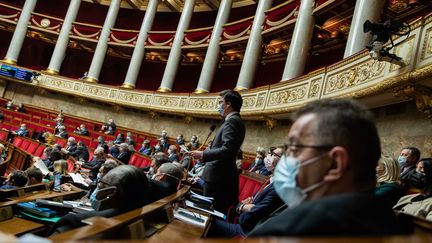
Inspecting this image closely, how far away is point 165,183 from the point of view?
263 cm

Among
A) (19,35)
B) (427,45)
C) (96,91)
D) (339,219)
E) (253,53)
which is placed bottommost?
(339,219)

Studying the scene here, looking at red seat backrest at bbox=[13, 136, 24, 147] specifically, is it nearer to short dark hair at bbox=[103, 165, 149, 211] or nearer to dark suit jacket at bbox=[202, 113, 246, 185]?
dark suit jacket at bbox=[202, 113, 246, 185]

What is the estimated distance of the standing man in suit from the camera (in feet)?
9.20

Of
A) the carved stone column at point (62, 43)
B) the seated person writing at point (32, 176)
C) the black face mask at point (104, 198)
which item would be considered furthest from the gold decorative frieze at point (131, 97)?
the black face mask at point (104, 198)

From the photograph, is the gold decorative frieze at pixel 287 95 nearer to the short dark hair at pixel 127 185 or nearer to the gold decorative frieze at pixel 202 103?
the gold decorative frieze at pixel 202 103

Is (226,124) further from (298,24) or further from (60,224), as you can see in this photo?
(298,24)

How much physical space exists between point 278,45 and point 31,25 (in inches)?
462

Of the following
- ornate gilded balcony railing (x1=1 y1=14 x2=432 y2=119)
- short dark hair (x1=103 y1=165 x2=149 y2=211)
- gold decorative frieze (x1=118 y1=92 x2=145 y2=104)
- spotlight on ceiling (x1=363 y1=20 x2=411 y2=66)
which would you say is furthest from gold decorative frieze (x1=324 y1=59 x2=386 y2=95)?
gold decorative frieze (x1=118 y1=92 x2=145 y2=104)

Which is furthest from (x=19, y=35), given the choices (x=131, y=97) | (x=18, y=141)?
(x=18, y=141)

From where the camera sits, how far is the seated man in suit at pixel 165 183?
247cm

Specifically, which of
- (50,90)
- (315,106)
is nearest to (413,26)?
(315,106)

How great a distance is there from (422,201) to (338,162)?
83.7 inches

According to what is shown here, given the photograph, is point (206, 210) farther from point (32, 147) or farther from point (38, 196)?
point (32, 147)

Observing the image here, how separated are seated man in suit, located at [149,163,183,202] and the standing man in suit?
267 millimetres
